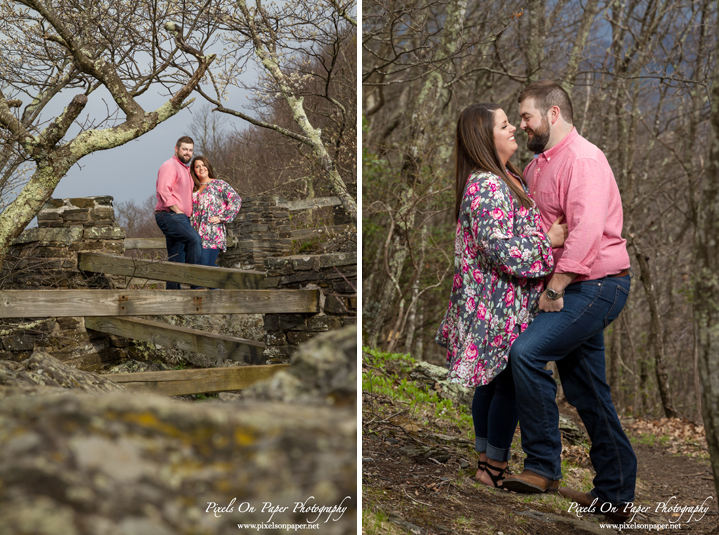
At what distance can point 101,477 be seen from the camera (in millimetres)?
742

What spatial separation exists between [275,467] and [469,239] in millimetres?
1975

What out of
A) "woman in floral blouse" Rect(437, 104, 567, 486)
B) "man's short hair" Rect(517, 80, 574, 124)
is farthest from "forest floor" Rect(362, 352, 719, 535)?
"man's short hair" Rect(517, 80, 574, 124)

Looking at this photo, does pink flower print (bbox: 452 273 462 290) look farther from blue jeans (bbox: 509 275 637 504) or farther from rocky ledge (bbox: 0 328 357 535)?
rocky ledge (bbox: 0 328 357 535)

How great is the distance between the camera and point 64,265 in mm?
6387

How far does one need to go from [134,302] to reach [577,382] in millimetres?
2719

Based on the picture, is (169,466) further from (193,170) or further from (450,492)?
(193,170)

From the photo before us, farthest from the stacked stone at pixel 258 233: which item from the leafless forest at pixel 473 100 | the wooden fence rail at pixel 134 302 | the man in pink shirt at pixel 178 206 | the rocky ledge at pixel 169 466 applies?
the rocky ledge at pixel 169 466

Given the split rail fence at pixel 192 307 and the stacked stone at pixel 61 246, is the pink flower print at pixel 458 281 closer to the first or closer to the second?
the split rail fence at pixel 192 307

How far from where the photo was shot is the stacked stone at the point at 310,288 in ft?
13.3

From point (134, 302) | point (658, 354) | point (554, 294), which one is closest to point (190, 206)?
point (134, 302)

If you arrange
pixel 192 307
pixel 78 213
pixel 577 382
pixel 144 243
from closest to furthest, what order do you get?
pixel 577 382 → pixel 192 307 → pixel 78 213 → pixel 144 243

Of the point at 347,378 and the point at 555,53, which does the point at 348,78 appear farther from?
the point at 347,378

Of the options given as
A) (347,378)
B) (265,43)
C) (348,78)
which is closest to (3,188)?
(265,43)

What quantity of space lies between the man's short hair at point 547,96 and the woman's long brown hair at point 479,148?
17 cm
